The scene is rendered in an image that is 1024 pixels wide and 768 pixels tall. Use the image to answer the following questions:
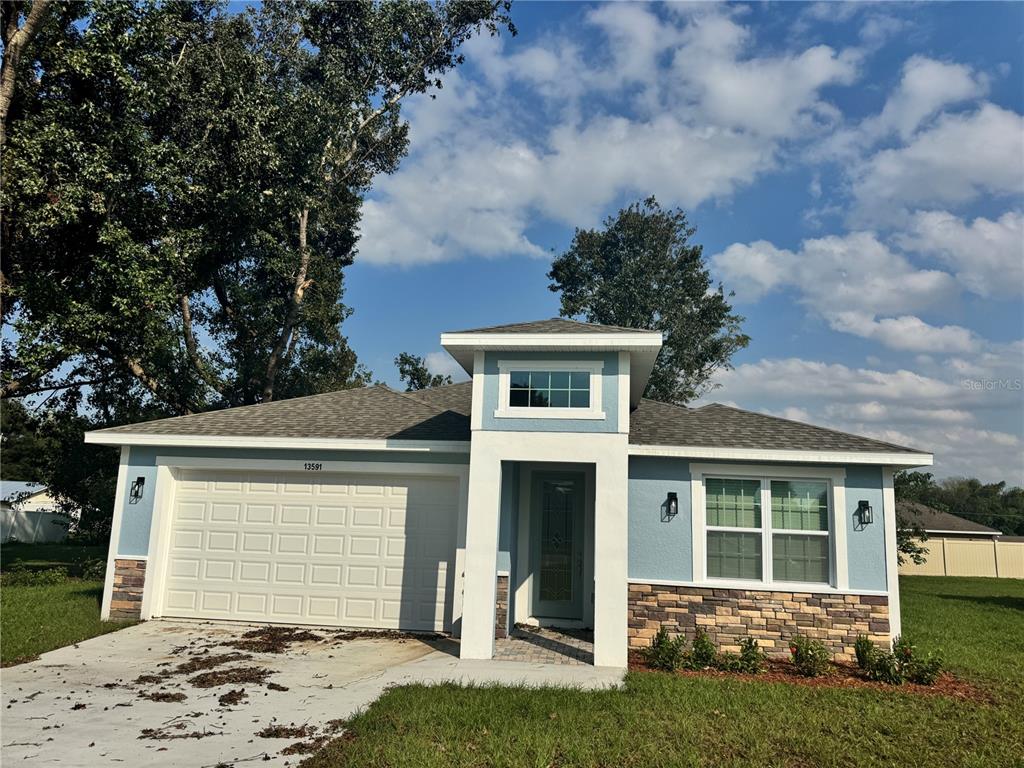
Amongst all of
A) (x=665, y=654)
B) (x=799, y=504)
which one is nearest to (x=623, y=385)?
(x=799, y=504)

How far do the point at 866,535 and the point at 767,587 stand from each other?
5.03 ft

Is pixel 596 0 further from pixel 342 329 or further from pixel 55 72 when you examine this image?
pixel 342 329

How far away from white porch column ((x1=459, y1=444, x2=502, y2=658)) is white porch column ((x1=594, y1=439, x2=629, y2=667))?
1.33 metres

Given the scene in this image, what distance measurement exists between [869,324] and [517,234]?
39.7 feet

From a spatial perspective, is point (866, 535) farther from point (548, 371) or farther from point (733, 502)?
point (548, 371)

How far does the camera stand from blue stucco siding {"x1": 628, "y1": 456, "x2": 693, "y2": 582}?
9195mm

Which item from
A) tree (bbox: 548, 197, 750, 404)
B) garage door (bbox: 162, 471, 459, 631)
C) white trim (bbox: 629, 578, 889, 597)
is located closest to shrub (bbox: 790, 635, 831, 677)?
white trim (bbox: 629, 578, 889, 597)

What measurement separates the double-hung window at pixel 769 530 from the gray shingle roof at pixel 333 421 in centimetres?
401

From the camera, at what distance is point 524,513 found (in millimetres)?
10742

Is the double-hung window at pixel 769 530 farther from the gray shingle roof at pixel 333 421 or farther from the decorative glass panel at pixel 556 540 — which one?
the gray shingle roof at pixel 333 421

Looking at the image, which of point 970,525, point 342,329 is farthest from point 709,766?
point 970,525

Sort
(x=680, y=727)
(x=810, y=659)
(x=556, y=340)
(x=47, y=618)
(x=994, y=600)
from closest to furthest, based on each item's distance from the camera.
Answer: (x=680, y=727)
(x=810, y=659)
(x=556, y=340)
(x=47, y=618)
(x=994, y=600)

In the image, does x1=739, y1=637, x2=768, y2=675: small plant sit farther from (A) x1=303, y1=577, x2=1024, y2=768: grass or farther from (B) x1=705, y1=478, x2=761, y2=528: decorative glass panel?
(B) x1=705, y1=478, x2=761, y2=528: decorative glass panel

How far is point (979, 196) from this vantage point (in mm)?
16188
